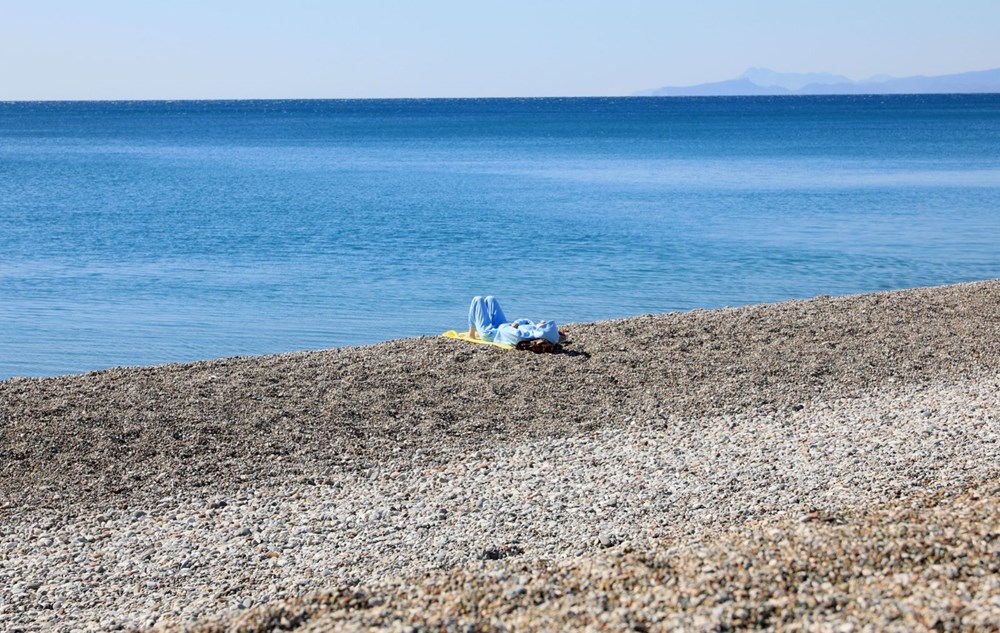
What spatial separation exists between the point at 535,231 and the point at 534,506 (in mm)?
20739

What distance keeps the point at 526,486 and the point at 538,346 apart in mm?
4008

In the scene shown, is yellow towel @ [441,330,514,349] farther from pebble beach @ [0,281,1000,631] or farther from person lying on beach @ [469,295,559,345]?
pebble beach @ [0,281,1000,631]

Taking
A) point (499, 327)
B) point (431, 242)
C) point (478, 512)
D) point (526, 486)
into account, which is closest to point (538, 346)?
point (499, 327)

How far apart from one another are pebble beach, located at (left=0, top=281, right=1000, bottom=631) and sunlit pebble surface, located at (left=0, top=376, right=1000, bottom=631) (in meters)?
0.02

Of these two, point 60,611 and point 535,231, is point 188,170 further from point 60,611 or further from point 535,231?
point 60,611

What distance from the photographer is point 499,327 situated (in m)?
12.4

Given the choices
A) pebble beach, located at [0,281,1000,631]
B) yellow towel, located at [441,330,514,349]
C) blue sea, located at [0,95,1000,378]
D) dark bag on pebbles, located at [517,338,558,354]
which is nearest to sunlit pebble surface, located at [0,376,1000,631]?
pebble beach, located at [0,281,1000,631]

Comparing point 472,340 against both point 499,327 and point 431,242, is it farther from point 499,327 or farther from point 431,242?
point 431,242

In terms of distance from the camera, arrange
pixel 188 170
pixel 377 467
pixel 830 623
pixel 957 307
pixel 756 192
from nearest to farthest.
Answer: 1. pixel 830 623
2. pixel 377 467
3. pixel 957 307
4. pixel 756 192
5. pixel 188 170

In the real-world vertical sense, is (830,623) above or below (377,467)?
above

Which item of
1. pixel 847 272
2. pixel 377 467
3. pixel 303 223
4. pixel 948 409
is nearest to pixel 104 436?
pixel 377 467

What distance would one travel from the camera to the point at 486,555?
661 cm

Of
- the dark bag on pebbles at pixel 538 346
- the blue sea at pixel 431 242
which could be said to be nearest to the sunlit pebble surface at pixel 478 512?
the dark bag on pebbles at pixel 538 346

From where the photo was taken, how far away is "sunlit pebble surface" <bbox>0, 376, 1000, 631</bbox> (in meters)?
6.35
